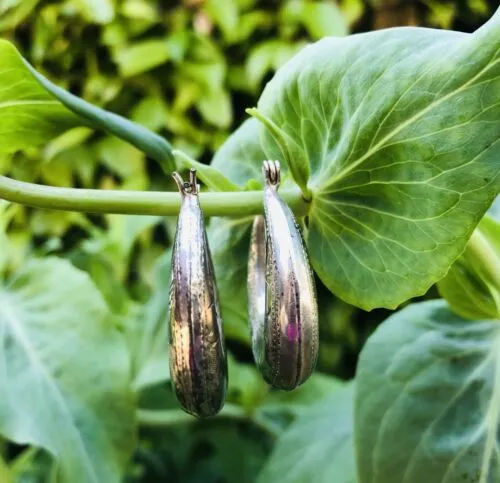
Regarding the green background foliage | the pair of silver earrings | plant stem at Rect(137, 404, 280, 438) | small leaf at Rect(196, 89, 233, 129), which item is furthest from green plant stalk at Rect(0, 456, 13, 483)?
small leaf at Rect(196, 89, 233, 129)

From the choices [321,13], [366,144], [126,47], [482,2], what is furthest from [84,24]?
[366,144]

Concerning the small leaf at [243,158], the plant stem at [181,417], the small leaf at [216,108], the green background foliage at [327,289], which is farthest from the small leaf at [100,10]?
the small leaf at [243,158]

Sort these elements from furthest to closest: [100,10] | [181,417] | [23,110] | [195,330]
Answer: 1. [100,10]
2. [181,417]
3. [23,110]
4. [195,330]

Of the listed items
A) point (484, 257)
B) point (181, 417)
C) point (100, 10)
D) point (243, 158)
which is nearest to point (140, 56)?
Answer: point (100, 10)

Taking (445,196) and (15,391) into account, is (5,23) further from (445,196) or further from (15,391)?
(445,196)

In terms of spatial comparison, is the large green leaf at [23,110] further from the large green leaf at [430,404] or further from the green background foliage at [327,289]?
the large green leaf at [430,404]

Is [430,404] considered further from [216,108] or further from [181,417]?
[216,108]

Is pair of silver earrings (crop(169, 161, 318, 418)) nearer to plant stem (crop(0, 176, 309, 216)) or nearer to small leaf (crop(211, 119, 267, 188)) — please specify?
plant stem (crop(0, 176, 309, 216))
